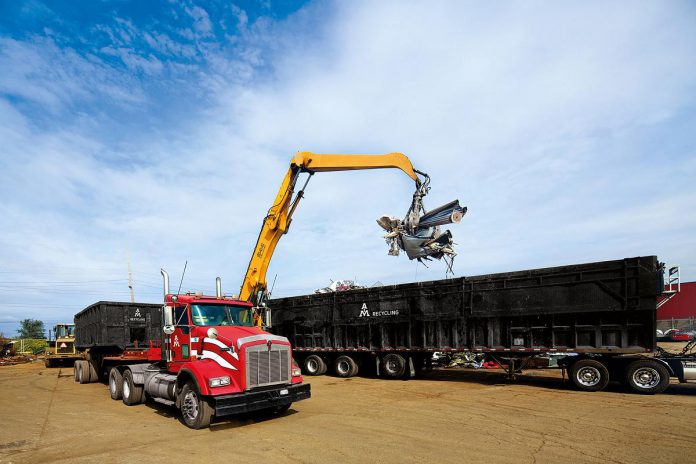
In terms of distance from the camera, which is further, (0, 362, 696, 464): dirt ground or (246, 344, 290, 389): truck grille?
(246, 344, 290, 389): truck grille

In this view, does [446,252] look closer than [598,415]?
No

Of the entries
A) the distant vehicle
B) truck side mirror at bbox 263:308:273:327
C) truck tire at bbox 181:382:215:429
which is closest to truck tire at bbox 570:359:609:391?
truck side mirror at bbox 263:308:273:327

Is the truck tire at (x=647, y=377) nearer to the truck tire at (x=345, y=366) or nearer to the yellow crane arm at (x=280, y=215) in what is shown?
the truck tire at (x=345, y=366)

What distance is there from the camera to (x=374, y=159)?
18078 mm

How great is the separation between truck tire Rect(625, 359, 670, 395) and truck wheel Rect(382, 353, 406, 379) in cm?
710

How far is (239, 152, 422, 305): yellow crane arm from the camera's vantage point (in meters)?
17.2

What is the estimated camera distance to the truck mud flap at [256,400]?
801 centimetres

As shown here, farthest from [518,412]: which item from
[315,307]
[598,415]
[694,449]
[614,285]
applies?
[315,307]

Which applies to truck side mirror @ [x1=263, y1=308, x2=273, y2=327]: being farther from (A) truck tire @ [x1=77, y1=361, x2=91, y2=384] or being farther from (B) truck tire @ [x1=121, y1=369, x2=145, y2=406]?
(A) truck tire @ [x1=77, y1=361, x2=91, y2=384]

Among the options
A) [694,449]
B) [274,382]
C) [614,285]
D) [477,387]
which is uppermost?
[614,285]

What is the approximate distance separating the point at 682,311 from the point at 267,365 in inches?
2192

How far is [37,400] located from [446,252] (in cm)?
1482

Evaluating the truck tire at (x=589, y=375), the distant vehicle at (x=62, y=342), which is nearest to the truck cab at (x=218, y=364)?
the truck tire at (x=589, y=375)

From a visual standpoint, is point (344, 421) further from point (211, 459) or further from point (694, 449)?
point (694, 449)
